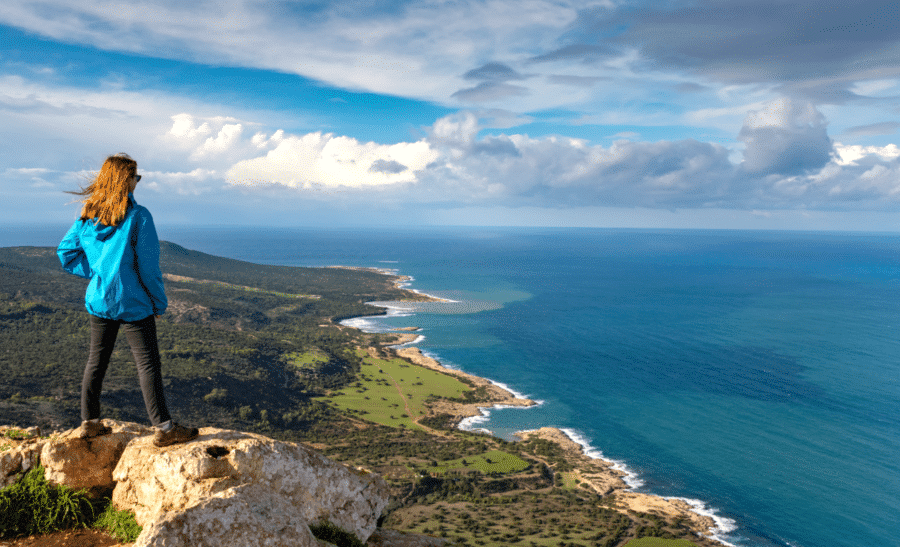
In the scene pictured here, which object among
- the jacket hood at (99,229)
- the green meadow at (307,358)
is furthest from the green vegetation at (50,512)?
the green meadow at (307,358)

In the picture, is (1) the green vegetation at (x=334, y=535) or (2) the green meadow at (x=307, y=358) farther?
(2) the green meadow at (x=307, y=358)

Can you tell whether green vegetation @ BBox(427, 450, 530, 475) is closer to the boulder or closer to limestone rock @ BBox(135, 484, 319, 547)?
the boulder

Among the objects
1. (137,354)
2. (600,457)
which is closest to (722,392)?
(600,457)

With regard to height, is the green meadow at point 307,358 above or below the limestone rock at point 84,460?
below

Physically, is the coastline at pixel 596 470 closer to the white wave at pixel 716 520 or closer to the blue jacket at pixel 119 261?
the white wave at pixel 716 520

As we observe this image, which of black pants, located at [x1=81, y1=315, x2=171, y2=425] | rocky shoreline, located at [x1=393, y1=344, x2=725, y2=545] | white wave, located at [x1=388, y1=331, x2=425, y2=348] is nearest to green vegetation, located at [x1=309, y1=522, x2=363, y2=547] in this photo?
black pants, located at [x1=81, y1=315, x2=171, y2=425]

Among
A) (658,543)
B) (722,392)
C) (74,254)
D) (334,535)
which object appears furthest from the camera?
(722,392)

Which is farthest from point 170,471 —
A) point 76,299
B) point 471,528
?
point 76,299

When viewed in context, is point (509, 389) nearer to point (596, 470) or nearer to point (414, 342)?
point (596, 470)
